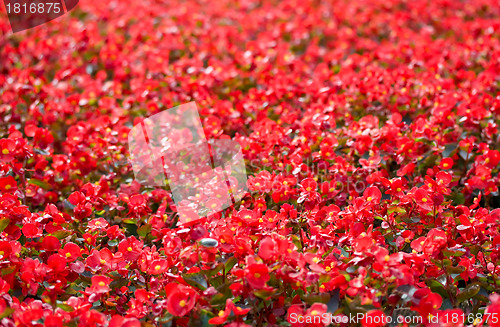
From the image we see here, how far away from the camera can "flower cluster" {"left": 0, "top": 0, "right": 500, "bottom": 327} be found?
1.43m

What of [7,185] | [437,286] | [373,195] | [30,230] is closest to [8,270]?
[30,230]

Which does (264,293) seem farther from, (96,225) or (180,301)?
(96,225)

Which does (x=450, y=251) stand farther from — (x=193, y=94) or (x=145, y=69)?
(x=145, y=69)

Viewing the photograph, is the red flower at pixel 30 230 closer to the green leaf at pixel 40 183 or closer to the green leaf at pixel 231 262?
the green leaf at pixel 40 183

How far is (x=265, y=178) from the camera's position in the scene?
188 centimetres

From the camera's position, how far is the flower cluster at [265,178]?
1.43 metres

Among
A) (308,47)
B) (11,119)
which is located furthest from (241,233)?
(308,47)

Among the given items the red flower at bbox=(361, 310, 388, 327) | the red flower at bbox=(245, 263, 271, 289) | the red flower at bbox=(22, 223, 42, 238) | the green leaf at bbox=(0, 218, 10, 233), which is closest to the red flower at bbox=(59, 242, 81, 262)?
the red flower at bbox=(22, 223, 42, 238)

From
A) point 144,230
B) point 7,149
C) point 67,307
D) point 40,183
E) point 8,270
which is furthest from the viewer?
point 40,183

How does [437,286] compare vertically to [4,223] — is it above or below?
below

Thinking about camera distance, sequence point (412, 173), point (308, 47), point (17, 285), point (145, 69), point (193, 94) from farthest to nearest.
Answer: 1. point (308, 47)
2. point (145, 69)
3. point (193, 94)
4. point (412, 173)
5. point (17, 285)

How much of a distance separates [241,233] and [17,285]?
795mm

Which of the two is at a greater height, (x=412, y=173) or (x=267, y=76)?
(x=267, y=76)

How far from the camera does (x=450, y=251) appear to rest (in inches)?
59.5
